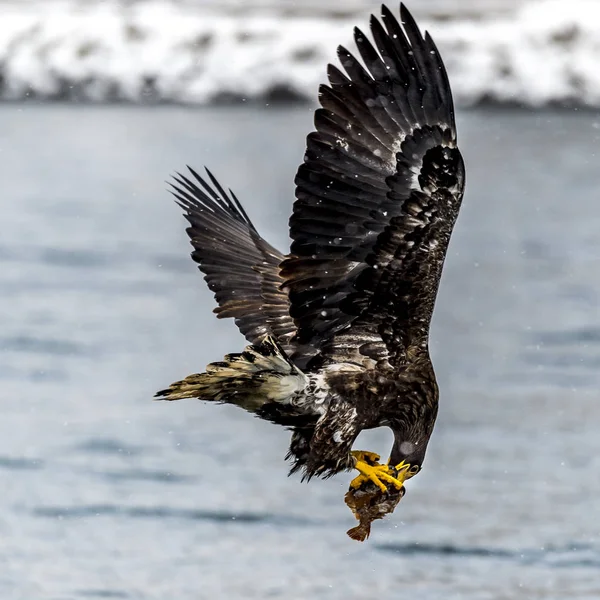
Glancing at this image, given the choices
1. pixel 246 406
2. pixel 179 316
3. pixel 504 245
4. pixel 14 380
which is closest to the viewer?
pixel 246 406

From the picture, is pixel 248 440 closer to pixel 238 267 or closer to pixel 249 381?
pixel 238 267

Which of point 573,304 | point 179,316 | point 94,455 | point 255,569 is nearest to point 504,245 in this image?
point 573,304

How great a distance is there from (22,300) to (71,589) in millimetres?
5617

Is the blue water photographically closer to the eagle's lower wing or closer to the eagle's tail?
the eagle's lower wing

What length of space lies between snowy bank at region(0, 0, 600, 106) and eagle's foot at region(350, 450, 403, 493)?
49.2 feet

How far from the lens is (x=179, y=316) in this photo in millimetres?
11359

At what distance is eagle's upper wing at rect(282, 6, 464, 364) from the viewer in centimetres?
531

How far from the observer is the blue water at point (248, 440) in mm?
6938

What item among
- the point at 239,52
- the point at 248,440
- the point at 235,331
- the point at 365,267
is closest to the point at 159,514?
the point at 248,440

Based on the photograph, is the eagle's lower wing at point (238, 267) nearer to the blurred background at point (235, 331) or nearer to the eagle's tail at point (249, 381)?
the eagle's tail at point (249, 381)

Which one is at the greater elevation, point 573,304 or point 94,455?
point 573,304

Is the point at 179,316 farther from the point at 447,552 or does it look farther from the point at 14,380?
the point at 447,552

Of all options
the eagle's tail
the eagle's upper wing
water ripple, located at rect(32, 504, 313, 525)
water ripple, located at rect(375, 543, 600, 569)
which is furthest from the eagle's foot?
water ripple, located at rect(32, 504, 313, 525)

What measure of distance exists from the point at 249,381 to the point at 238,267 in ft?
4.26
